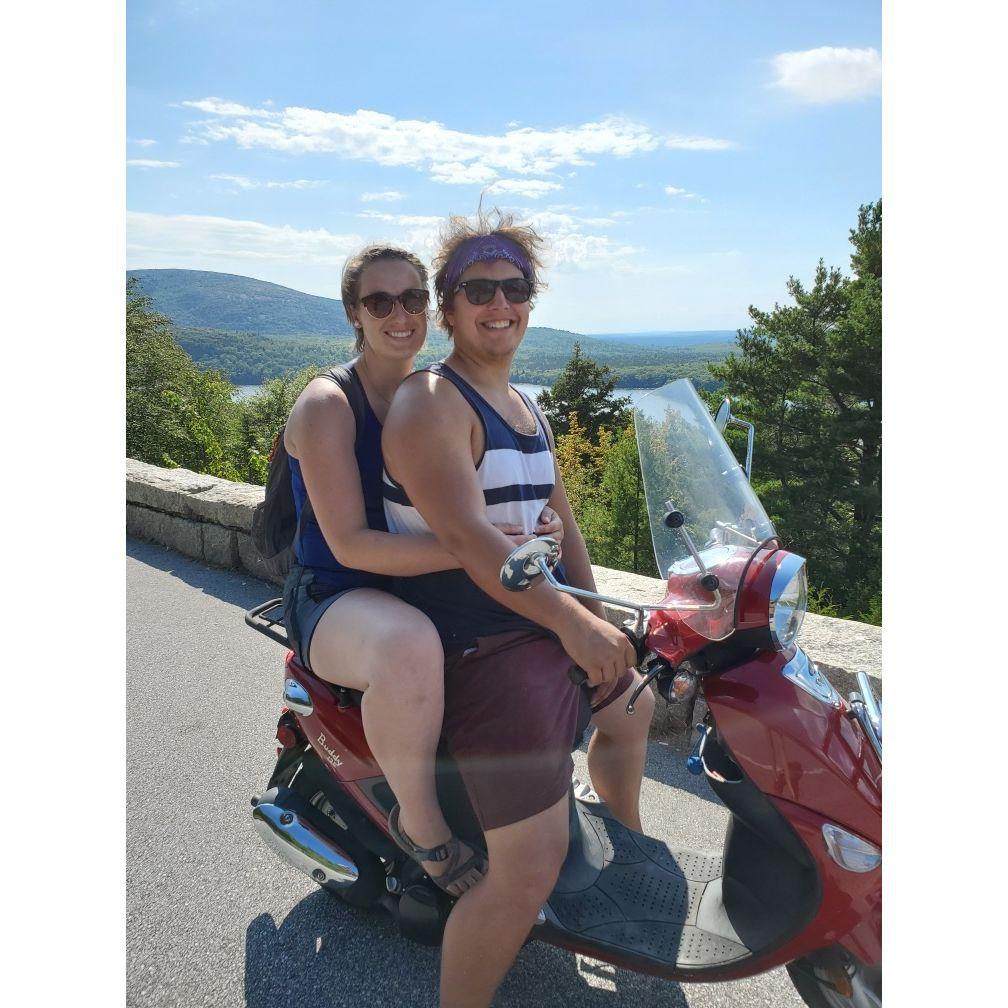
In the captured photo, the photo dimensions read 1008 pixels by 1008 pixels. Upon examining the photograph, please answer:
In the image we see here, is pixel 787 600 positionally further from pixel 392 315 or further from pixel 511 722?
pixel 392 315

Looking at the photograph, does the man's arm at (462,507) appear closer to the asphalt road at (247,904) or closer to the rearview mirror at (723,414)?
the rearview mirror at (723,414)

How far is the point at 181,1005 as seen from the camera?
1933 mm

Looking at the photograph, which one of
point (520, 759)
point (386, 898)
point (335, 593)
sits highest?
point (335, 593)

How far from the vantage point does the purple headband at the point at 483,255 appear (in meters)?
1.83

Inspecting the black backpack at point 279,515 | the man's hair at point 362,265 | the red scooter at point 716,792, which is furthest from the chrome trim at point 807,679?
the man's hair at point 362,265

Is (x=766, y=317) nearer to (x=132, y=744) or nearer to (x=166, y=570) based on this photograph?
(x=166, y=570)

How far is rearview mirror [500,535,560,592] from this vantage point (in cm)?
128

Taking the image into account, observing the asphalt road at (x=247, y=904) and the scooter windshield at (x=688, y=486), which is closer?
the scooter windshield at (x=688, y=486)

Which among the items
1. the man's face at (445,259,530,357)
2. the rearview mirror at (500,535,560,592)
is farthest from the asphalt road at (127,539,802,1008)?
the man's face at (445,259,530,357)

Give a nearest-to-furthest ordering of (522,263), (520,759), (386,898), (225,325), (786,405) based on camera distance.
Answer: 1. (520,759)
2. (522,263)
3. (386,898)
4. (225,325)
5. (786,405)

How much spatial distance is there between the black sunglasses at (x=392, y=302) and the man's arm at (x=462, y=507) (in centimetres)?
47

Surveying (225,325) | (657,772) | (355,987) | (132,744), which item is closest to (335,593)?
(355,987)

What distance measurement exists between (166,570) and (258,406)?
5846 centimetres

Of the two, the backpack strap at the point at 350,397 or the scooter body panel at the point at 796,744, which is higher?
the backpack strap at the point at 350,397
